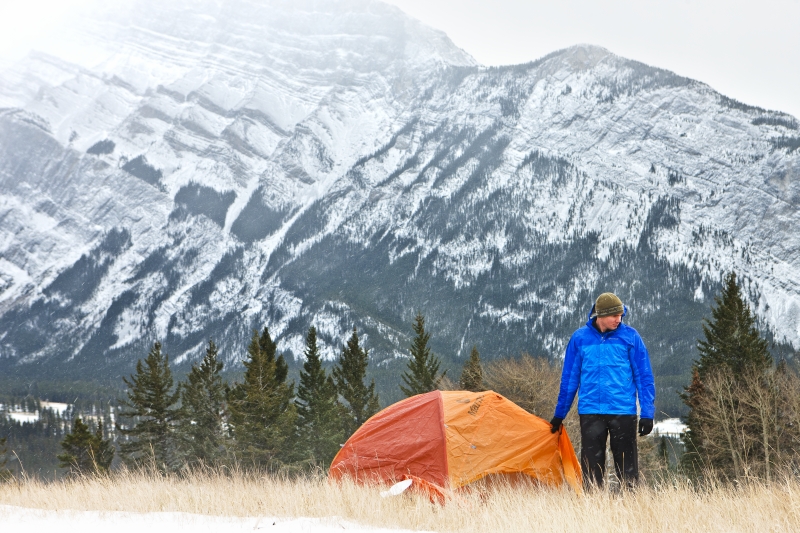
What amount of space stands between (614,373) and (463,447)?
299 cm

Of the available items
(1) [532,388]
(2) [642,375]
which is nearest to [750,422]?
(1) [532,388]

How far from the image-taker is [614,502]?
5.80 meters

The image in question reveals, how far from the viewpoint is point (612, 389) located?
24.1 ft

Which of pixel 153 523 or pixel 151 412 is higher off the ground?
pixel 153 523

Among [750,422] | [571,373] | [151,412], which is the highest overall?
[571,373]

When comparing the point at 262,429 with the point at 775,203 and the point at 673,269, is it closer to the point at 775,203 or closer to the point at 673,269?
the point at 673,269

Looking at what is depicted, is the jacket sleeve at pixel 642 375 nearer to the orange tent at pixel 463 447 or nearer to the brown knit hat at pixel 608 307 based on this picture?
the brown knit hat at pixel 608 307

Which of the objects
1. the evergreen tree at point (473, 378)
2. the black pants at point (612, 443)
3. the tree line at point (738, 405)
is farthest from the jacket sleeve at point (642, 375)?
the evergreen tree at point (473, 378)

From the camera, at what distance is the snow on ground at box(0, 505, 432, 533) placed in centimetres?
530

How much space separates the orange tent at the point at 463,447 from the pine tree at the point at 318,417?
31.0 metres

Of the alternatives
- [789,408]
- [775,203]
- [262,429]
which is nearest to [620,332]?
[789,408]

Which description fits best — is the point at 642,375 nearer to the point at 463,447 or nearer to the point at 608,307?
the point at 608,307

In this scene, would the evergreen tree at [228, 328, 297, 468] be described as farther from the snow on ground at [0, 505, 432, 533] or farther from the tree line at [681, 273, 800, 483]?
the snow on ground at [0, 505, 432, 533]

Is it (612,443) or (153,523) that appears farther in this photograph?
(612,443)
